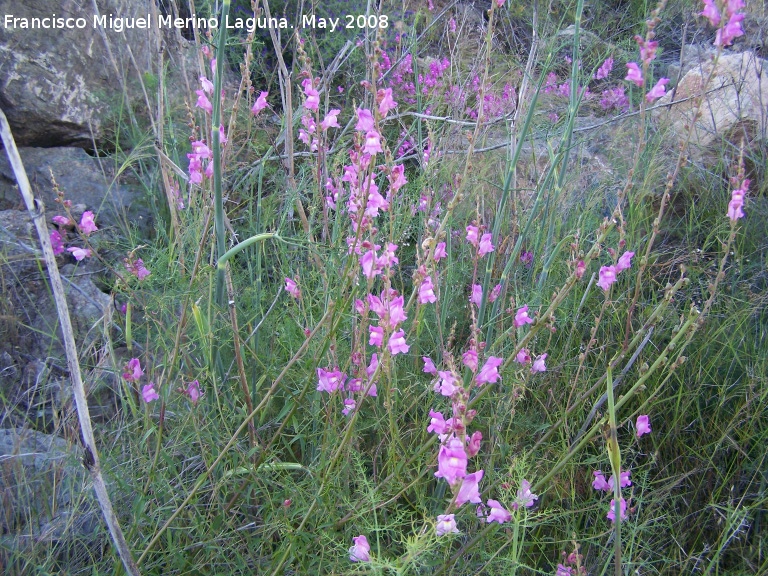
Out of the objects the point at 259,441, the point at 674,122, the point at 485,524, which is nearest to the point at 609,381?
the point at 485,524

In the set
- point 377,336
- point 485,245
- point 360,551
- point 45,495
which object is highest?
point 485,245

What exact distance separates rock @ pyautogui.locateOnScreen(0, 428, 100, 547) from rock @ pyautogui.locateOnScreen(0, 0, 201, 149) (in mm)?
1813

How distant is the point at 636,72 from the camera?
5.58ft

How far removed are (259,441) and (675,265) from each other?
6.04 ft

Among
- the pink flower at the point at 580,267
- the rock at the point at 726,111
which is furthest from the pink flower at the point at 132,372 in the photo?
the rock at the point at 726,111

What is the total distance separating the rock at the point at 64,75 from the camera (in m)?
2.99

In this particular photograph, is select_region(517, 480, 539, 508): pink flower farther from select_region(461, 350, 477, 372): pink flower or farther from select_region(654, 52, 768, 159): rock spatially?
select_region(654, 52, 768, 159): rock

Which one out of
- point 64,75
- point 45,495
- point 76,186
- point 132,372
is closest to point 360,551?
point 132,372

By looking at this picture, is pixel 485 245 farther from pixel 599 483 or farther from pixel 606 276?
pixel 599 483

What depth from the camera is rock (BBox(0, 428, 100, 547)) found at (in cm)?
153

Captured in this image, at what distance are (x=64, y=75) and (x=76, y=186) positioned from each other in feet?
2.08

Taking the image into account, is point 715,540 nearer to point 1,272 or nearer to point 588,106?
point 1,272

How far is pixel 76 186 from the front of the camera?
114 inches

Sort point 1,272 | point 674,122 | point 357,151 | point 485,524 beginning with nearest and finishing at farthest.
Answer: point 357,151 < point 485,524 < point 1,272 < point 674,122
